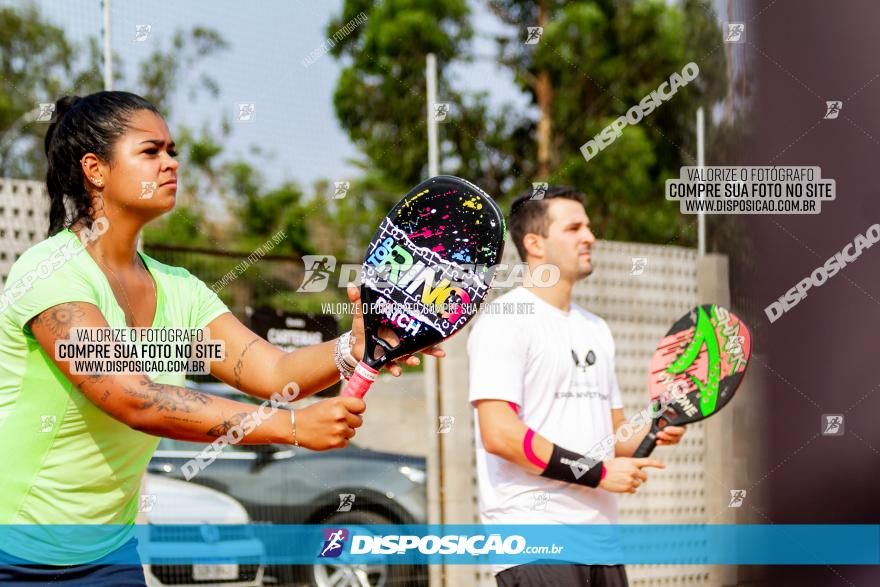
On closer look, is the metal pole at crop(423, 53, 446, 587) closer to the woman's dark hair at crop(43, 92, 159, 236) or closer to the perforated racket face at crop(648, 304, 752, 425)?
the perforated racket face at crop(648, 304, 752, 425)

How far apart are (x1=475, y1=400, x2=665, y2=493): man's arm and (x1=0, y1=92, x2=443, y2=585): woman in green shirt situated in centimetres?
82

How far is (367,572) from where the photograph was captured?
18.8ft

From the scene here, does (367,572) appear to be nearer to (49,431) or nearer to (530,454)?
(530,454)

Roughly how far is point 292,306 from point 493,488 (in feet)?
7.36

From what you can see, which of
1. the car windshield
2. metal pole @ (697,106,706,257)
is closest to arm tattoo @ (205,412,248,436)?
metal pole @ (697,106,706,257)

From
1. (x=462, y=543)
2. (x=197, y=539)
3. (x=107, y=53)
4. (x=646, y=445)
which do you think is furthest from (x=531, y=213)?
(x=197, y=539)

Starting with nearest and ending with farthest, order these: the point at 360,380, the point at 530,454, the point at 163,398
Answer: the point at 163,398 < the point at 360,380 < the point at 530,454

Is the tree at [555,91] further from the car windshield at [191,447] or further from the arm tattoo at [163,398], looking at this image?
the arm tattoo at [163,398]

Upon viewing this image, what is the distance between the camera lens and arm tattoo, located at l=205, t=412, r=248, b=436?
2428 millimetres

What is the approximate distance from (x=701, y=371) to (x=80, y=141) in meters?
2.39

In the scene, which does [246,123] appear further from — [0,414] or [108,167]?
[0,414]

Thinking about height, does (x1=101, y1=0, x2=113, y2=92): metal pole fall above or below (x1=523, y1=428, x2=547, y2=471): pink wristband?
above

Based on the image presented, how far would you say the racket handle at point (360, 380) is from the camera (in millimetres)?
2511

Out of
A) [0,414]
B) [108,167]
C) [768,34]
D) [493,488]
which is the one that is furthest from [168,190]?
[768,34]
